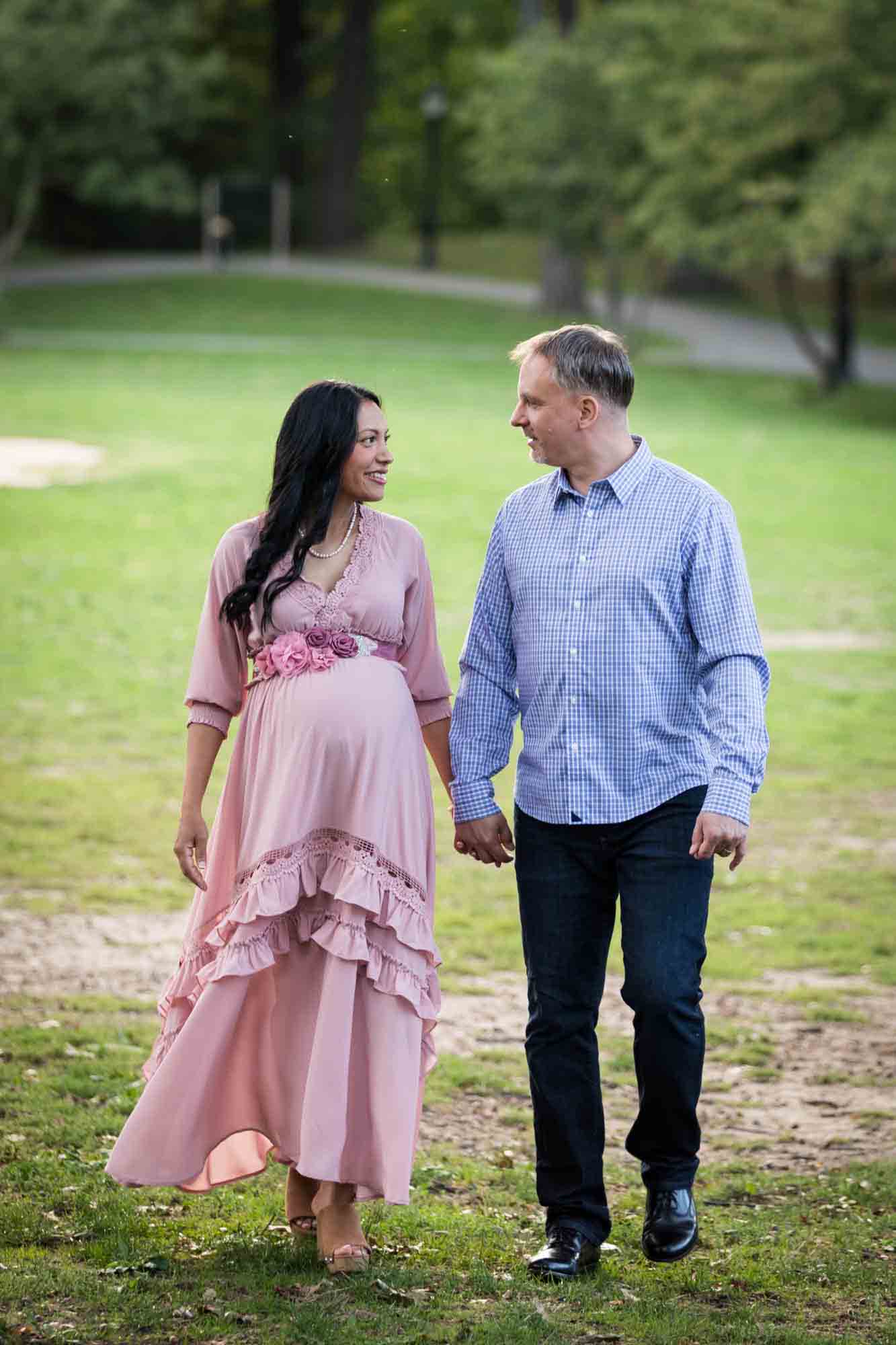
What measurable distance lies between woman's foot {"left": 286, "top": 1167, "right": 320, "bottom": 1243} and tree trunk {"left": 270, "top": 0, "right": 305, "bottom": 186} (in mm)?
48088

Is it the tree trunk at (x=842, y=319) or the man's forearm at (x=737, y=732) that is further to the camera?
the tree trunk at (x=842, y=319)

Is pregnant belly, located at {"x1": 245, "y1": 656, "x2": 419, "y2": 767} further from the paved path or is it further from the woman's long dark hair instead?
the paved path

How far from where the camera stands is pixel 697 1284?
14.1 feet

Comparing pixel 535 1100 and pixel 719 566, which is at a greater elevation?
pixel 719 566

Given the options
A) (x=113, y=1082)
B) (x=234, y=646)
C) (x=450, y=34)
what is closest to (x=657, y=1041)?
(x=234, y=646)

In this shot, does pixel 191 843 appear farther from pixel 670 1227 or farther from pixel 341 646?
pixel 670 1227

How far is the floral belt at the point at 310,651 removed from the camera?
4.26m

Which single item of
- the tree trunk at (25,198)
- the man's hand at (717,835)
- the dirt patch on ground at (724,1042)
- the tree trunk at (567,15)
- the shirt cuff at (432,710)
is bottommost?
the dirt patch on ground at (724,1042)

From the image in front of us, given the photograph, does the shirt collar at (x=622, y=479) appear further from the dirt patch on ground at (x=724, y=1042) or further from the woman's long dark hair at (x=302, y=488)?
the dirt patch on ground at (x=724, y=1042)

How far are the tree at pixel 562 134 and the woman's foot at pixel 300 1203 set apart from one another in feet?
100

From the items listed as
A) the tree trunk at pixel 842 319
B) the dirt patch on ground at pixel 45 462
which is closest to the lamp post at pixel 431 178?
the tree trunk at pixel 842 319

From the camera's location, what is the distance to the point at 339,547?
4.39 m

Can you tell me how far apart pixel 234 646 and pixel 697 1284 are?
Result: 1.83 meters

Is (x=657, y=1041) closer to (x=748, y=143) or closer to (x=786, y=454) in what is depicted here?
(x=786, y=454)
